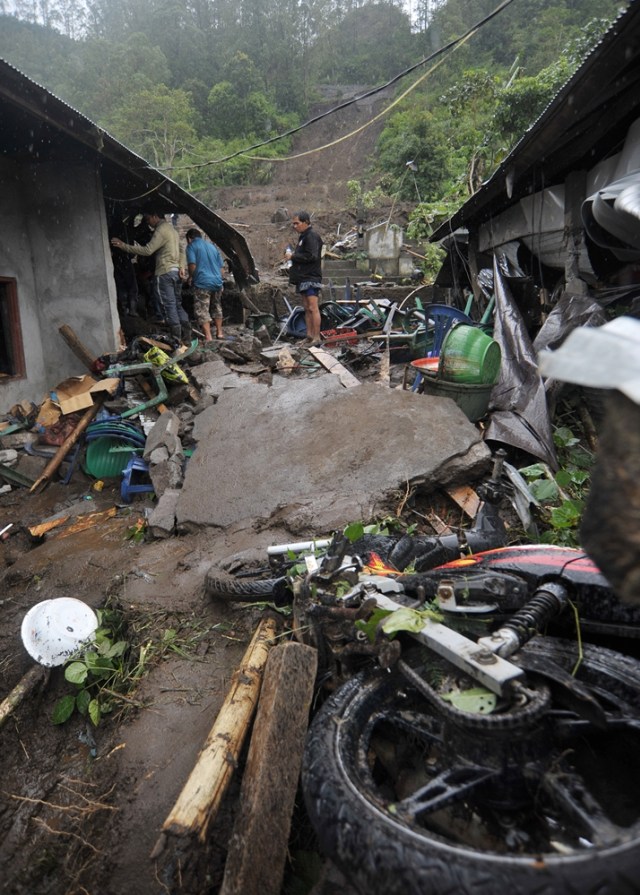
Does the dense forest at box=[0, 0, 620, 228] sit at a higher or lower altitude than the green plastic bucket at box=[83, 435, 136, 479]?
higher

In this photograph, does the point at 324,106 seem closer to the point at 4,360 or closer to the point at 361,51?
the point at 361,51

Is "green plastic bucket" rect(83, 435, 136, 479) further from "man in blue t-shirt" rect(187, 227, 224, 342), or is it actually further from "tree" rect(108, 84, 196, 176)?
"tree" rect(108, 84, 196, 176)

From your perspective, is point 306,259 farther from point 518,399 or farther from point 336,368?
point 518,399

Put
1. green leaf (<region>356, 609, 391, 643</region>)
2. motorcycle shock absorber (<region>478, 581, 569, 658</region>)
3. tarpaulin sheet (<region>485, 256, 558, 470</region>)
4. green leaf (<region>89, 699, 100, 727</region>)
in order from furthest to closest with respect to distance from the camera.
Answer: tarpaulin sheet (<region>485, 256, 558, 470</region>) → green leaf (<region>89, 699, 100, 727</region>) → green leaf (<region>356, 609, 391, 643</region>) → motorcycle shock absorber (<region>478, 581, 569, 658</region>)

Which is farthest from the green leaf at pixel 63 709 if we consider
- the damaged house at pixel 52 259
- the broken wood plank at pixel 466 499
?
the damaged house at pixel 52 259

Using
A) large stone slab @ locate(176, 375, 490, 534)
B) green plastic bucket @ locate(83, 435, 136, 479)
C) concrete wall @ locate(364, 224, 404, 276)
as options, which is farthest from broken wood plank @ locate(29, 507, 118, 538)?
concrete wall @ locate(364, 224, 404, 276)

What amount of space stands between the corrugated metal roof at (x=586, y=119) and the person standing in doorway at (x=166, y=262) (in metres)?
5.11

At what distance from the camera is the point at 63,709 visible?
3029mm

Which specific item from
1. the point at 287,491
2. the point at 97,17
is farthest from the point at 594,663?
the point at 97,17

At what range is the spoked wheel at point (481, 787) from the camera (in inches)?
46.5

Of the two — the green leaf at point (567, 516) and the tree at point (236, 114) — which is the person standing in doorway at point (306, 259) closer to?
the green leaf at point (567, 516)

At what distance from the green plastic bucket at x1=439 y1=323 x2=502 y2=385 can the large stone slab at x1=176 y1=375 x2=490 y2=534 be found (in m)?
0.36

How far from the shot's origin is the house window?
306 inches

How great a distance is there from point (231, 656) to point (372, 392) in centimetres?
316
